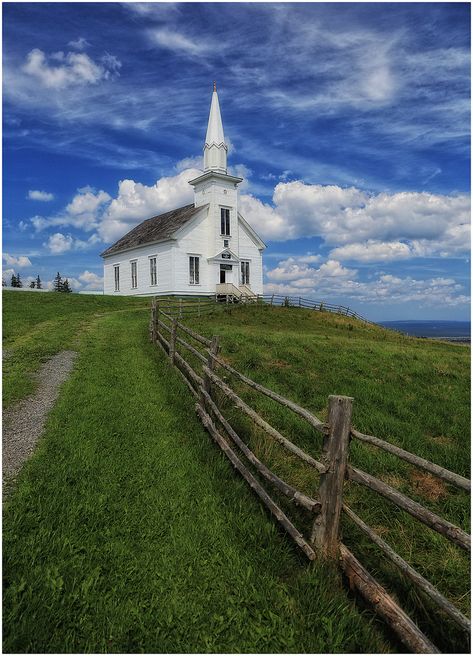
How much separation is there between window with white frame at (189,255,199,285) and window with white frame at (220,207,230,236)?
3360 mm

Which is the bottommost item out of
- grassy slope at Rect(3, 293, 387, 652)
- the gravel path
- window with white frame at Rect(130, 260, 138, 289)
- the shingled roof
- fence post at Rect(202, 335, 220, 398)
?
grassy slope at Rect(3, 293, 387, 652)

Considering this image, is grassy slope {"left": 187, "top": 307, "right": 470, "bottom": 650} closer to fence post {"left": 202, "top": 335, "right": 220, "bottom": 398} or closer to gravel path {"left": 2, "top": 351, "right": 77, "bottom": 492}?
fence post {"left": 202, "top": 335, "right": 220, "bottom": 398}

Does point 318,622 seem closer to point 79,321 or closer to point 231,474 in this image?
point 231,474

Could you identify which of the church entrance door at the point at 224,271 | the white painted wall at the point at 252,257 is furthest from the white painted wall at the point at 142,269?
the white painted wall at the point at 252,257

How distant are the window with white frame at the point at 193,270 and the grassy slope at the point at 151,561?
30.2m

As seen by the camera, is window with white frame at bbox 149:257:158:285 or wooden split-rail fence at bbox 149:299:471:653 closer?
wooden split-rail fence at bbox 149:299:471:653

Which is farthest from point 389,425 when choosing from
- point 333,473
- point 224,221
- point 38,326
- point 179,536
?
point 224,221

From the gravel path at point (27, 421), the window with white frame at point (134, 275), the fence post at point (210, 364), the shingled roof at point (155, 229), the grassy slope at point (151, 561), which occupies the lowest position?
the grassy slope at point (151, 561)

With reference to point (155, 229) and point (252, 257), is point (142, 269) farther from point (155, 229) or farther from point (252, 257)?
point (252, 257)

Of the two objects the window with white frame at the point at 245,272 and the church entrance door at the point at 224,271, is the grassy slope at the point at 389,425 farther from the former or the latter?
the window with white frame at the point at 245,272

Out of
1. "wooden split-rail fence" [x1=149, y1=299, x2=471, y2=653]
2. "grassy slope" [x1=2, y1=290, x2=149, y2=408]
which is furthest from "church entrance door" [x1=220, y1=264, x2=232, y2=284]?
"wooden split-rail fence" [x1=149, y1=299, x2=471, y2=653]

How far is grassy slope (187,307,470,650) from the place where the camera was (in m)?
5.00

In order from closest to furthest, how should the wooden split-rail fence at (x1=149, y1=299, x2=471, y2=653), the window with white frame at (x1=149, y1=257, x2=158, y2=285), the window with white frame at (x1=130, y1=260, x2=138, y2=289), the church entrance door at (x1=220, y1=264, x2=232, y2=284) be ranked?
the wooden split-rail fence at (x1=149, y1=299, x2=471, y2=653) < the window with white frame at (x1=149, y1=257, x2=158, y2=285) < the church entrance door at (x1=220, y1=264, x2=232, y2=284) < the window with white frame at (x1=130, y1=260, x2=138, y2=289)

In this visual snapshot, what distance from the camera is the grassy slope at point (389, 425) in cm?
500
